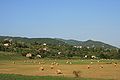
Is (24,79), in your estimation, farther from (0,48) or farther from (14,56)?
(0,48)

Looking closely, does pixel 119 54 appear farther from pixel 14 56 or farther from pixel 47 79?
pixel 47 79

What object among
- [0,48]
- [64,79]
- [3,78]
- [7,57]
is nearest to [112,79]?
[64,79]

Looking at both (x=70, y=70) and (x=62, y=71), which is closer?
(x=62, y=71)

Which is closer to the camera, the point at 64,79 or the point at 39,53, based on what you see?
the point at 64,79

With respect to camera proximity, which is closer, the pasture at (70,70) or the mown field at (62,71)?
the mown field at (62,71)

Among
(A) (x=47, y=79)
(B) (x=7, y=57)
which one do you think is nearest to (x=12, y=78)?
(A) (x=47, y=79)

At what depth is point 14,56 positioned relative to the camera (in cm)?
12244

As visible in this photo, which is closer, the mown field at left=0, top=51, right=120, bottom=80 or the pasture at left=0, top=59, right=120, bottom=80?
the mown field at left=0, top=51, right=120, bottom=80

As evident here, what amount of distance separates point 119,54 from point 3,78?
389ft

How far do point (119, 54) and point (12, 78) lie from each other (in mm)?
117848

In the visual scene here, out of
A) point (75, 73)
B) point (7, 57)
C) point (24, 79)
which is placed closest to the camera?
point (24, 79)

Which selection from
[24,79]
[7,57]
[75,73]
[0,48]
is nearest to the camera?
[24,79]

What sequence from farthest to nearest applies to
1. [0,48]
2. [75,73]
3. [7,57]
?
[0,48] < [7,57] < [75,73]

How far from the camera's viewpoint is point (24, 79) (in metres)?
36.7
